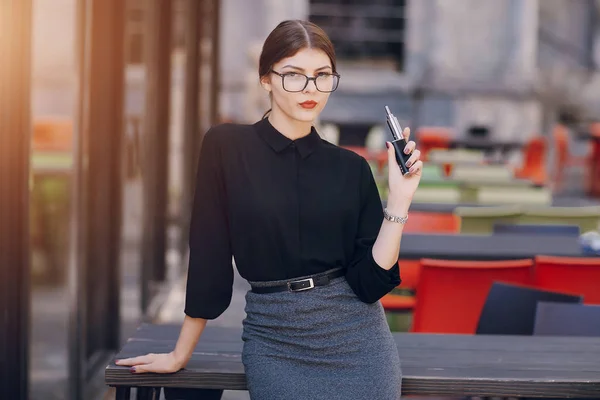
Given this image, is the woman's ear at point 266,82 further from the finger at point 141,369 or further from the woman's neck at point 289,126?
the finger at point 141,369

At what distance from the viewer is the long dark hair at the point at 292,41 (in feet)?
6.60

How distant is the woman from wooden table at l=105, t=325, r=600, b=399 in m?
0.14

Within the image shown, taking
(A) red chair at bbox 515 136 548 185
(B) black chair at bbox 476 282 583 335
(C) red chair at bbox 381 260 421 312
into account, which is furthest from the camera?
(A) red chair at bbox 515 136 548 185

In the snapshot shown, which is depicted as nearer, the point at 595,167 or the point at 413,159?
the point at 413,159

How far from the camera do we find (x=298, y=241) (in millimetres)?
2029

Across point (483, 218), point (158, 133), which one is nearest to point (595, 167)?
point (158, 133)

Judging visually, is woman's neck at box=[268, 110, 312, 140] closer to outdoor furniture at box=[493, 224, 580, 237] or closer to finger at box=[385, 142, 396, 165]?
finger at box=[385, 142, 396, 165]

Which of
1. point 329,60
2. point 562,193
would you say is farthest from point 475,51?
point 329,60

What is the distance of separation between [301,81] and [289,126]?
0.11 m

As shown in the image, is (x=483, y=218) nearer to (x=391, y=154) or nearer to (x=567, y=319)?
(x=567, y=319)

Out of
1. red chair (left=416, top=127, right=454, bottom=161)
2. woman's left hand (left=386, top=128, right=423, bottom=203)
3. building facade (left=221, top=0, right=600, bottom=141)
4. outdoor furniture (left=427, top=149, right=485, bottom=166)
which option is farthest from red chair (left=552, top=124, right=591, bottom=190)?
woman's left hand (left=386, top=128, right=423, bottom=203)

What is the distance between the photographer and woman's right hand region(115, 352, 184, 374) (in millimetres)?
2131

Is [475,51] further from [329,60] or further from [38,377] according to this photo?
[329,60]

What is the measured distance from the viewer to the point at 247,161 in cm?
206
